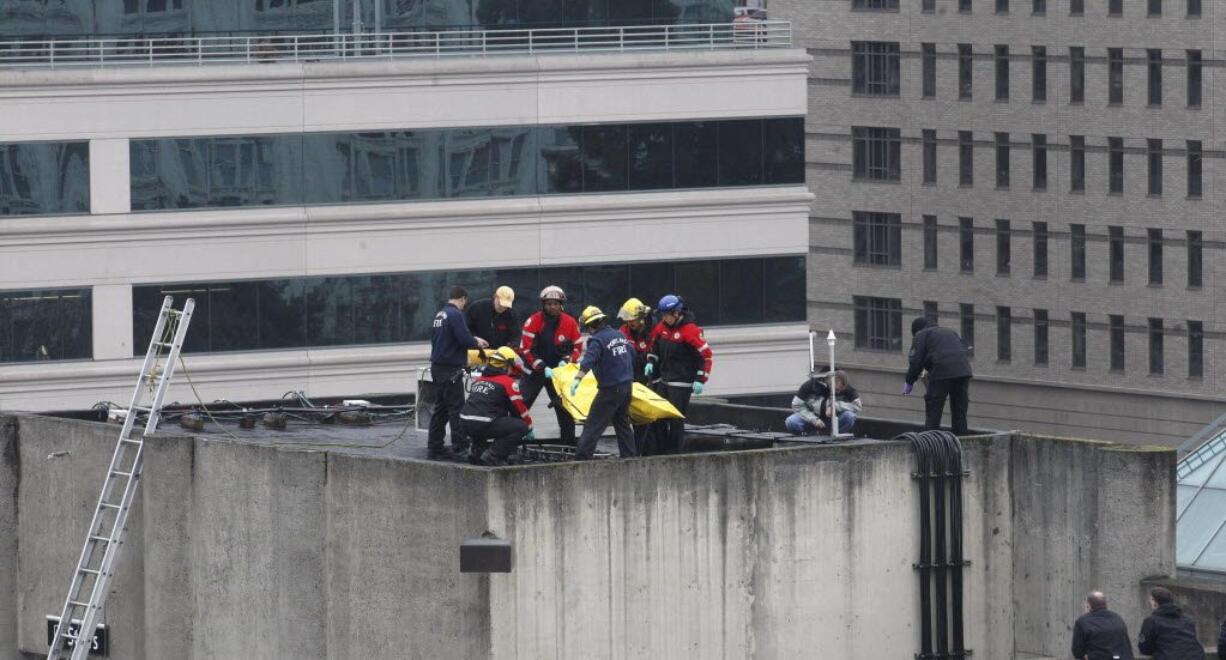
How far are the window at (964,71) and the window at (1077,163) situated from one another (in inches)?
151

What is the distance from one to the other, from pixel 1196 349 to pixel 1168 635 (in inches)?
2081

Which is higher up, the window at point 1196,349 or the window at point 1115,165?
the window at point 1115,165

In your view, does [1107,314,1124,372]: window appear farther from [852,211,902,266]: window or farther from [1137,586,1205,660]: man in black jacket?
[1137,586,1205,660]: man in black jacket

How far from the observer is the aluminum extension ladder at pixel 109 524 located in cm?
4638

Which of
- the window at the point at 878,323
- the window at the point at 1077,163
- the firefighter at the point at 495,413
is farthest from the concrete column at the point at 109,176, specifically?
the window at the point at 878,323

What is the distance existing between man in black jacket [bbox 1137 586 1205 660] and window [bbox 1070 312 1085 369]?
5572cm

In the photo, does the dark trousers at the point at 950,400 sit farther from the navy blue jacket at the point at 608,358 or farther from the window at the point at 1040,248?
the window at the point at 1040,248

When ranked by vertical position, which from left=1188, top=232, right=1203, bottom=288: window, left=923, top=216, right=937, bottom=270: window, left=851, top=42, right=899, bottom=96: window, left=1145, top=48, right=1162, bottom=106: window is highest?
left=851, top=42, right=899, bottom=96: window

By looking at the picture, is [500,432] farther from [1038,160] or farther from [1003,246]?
[1003,246]

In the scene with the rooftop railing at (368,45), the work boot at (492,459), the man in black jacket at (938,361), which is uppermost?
the rooftop railing at (368,45)

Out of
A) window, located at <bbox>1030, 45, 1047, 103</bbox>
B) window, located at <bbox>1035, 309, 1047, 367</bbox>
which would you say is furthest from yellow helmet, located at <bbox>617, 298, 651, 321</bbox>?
window, located at <bbox>1035, 309, 1047, 367</bbox>

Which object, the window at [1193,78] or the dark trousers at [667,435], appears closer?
the dark trousers at [667,435]

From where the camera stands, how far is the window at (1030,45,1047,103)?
92875 mm

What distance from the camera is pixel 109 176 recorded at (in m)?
66.8
